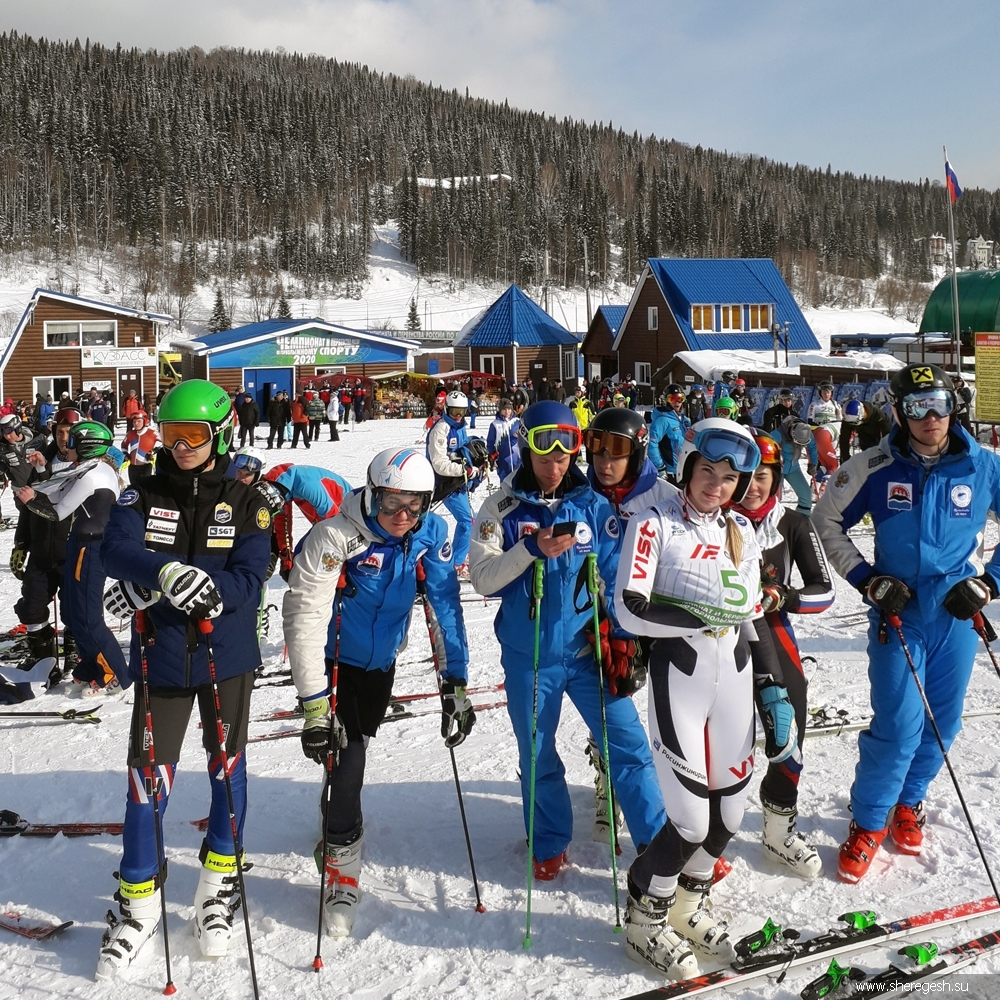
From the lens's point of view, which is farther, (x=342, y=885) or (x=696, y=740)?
(x=342, y=885)

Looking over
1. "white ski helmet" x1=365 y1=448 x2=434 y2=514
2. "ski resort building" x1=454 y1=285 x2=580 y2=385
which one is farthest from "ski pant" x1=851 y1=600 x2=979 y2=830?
"ski resort building" x1=454 y1=285 x2=580 y2=385

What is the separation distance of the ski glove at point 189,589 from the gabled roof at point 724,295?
40348 mm

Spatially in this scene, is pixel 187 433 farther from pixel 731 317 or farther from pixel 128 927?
pixel 731 317

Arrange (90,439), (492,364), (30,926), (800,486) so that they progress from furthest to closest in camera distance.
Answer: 1. (492,364)
2. (800,486)
3. (90,439)
4. (30,926)

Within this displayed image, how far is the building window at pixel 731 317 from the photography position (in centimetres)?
4281

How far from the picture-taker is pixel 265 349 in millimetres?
42094

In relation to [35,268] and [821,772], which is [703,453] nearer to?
[821,772]

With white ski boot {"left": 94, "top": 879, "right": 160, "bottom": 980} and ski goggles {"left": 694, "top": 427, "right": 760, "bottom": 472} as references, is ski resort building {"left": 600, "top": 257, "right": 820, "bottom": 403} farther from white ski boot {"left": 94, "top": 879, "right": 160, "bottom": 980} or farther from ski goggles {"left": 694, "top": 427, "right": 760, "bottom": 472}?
white ski boot {"left": 94, "top": 879, "right": 160, "bottom": 980}

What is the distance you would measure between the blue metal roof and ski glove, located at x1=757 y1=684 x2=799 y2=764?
4354 cm

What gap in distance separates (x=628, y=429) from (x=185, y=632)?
1983mm

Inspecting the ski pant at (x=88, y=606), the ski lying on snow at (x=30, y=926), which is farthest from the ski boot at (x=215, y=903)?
the ski pant at (x=88, y=606)

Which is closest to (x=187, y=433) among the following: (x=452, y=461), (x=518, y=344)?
(x=452, y=461)

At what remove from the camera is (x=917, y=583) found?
3.78 metres

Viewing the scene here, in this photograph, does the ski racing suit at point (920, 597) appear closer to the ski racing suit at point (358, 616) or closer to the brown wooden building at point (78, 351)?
the ski racing suit at point (358, 616)
